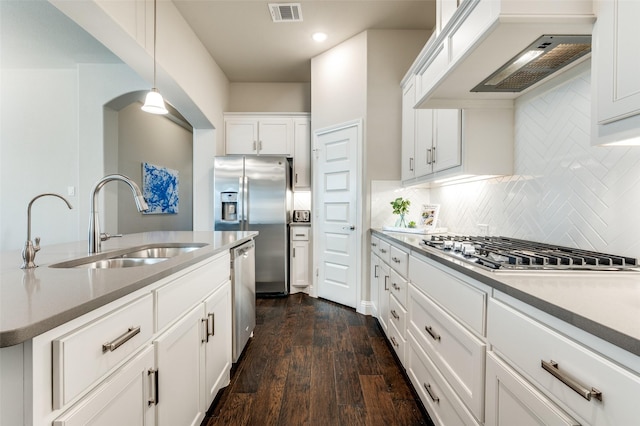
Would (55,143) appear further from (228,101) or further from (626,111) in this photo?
(626,111)

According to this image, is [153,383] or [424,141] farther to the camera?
[424,141]

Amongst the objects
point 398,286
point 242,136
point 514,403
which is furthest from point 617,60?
point 242,136

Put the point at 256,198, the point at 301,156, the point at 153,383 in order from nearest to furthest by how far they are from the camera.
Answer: the point at 153,383 < the point at 256,198 < the point at 301,156

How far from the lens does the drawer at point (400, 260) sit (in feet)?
6.57

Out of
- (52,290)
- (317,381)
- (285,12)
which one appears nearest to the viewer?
(52,290)

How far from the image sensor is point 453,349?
1.29m

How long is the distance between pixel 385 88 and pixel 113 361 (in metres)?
3.36

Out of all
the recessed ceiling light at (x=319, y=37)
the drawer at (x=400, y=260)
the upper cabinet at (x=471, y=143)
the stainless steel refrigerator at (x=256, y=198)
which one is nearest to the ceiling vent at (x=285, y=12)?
the recessed ceiling light at (x=319, y=37)

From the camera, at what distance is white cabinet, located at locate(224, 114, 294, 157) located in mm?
4492

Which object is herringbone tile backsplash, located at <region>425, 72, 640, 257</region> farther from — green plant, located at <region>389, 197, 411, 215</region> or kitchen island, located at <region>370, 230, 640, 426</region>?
green plant, located at <region>389, 197, 411, 215</region>

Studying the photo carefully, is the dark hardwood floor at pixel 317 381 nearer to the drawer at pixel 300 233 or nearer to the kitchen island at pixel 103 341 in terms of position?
the kitchen island at pixel 103 341

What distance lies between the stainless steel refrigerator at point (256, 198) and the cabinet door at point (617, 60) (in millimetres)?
3260

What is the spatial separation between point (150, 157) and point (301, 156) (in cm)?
289

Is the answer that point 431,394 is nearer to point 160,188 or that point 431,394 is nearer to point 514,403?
point 514,403
